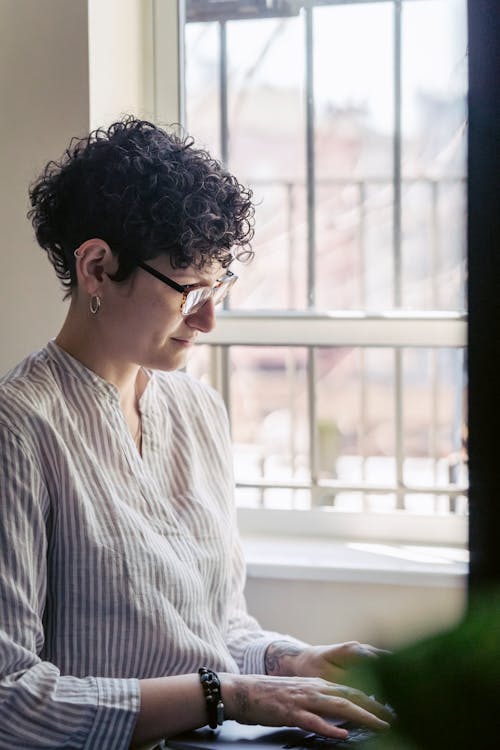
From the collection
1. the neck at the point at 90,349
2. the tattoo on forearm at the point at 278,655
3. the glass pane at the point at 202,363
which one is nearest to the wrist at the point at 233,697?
the tattoo on forearm at the point at 278,655

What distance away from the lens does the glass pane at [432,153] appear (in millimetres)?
2203

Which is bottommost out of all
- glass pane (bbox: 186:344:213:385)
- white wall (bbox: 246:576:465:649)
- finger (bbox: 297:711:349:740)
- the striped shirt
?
white wall (bbox: 246:576:465:649)

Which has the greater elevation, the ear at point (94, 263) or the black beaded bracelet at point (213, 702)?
the ear at point (94, 263)

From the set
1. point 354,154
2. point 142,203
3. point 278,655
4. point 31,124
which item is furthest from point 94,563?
point 354,154

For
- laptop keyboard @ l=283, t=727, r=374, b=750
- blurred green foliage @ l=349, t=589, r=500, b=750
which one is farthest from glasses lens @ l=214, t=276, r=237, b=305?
blurred green foliage @ l=349, t=589, r=500, b=750

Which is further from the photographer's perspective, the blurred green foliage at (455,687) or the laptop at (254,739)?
the laptop at (254,739)

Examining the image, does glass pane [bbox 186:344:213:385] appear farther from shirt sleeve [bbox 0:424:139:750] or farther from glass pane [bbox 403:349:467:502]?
shirt sleeve [bbox 0:424:139:750]

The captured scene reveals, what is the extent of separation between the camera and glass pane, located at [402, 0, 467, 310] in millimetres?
2203

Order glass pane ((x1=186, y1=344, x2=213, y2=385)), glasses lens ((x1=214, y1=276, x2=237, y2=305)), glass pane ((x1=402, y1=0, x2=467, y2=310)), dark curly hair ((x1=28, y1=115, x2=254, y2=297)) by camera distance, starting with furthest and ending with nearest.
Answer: glass pane ((x1=186, y1=344, x2=213, y2=385)) < glass pane ((x1=402, y1=0, x2=467, y2=310)) < glasses lens ((x1=214, y1=276, x2=237, y2=305)) < dark curly hair ((x1=28, y1=115, x2=254, y2=297))

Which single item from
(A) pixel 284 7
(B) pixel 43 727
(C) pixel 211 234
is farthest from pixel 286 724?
(A) pixel 284 7

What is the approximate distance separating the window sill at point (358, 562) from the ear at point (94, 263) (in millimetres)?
847

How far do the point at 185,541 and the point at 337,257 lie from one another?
38.1 inches

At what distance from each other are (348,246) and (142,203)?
0.91 metres

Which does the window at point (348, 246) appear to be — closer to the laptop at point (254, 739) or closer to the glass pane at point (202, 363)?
the glass pane at point (202, 363)
